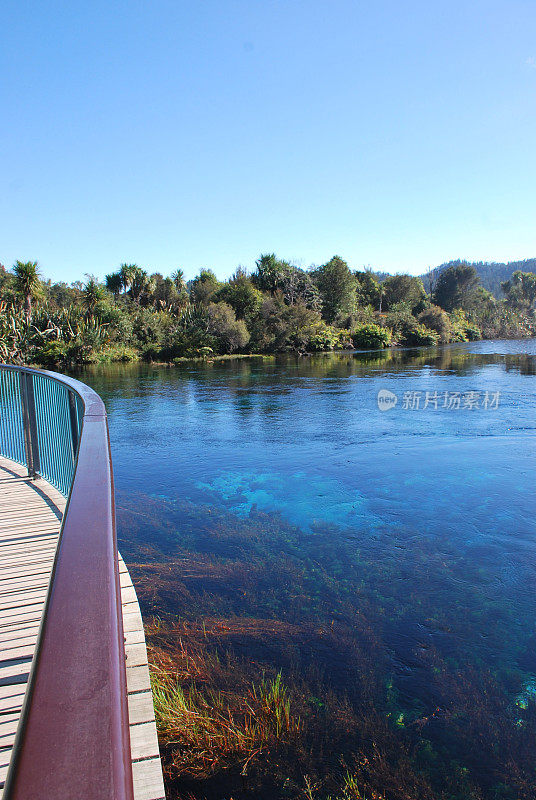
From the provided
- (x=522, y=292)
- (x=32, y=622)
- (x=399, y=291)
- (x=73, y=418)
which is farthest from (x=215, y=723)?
(x=522, y=292)

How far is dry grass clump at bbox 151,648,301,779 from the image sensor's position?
3641 mm

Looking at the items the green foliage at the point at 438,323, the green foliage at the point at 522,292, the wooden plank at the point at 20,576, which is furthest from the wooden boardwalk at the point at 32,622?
the green foliage at the point at 522,292

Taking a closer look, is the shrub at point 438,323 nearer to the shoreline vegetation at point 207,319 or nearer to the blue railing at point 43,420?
the shoreline vegetation at point 207,319

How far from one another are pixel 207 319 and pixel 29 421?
3966 cm

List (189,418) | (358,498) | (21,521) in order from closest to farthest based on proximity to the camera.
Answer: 1. (21,521)
2. (358,498)
3. (189,418)

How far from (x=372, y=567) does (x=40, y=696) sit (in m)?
6.11

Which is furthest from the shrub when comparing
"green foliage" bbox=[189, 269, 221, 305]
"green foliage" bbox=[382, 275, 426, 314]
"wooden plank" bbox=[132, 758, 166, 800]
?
"wooden plank" bbox=[132, 758, 166, 800]

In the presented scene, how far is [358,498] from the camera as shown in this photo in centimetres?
875

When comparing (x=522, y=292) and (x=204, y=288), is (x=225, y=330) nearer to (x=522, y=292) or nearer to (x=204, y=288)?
(x=204, y=288)

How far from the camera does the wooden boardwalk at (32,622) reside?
2391mm

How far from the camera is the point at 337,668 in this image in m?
4.64

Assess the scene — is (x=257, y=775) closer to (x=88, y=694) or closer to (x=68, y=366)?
(x=88, y=694)

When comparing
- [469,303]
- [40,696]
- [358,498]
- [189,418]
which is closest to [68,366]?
[189,418]

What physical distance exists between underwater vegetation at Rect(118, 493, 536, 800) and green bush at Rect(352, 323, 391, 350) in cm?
4558
